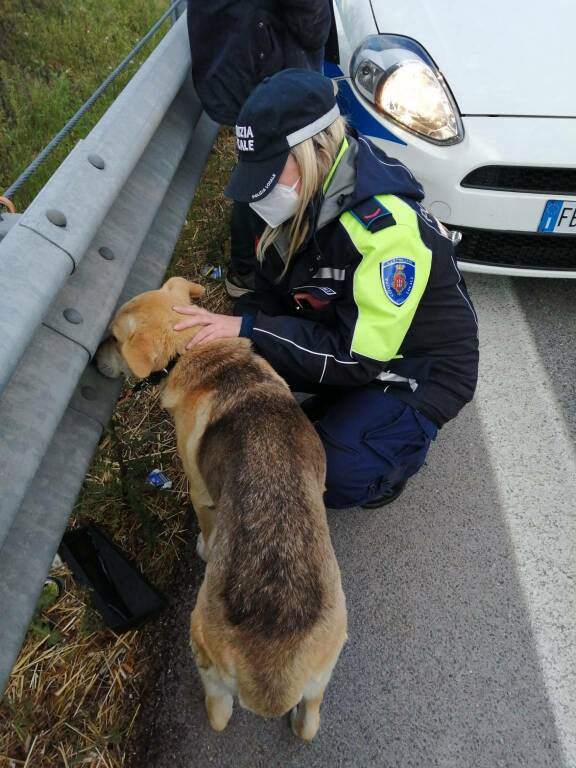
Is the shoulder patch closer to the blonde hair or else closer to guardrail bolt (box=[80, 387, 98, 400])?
the blonde hair

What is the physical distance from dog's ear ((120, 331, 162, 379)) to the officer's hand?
156mm

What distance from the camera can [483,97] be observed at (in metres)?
3.59

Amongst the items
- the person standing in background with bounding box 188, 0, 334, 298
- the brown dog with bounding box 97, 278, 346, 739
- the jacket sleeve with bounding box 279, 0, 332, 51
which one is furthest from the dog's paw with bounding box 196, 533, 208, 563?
the jacket sleeve with bounding box 279, 0, 332, 51

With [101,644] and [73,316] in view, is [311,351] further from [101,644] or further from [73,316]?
[101,644]

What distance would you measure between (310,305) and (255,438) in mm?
861

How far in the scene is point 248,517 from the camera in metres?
2.09

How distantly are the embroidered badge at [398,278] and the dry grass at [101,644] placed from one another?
120 cm

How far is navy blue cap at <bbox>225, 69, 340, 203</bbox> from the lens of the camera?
2.32 m

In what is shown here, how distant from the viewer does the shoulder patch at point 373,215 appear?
2.38 meters

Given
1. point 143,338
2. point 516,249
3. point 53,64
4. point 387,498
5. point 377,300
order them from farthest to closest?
point 53,64
point 516,249
point 387,498
point 143,338
point 377,300

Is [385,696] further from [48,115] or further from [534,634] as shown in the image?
[48,115]

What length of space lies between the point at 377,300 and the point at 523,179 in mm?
1798

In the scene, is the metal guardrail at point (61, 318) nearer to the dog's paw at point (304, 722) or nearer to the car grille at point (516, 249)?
the dog's paw at point (304, 722)

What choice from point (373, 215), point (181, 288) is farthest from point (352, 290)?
point (181, 288)
